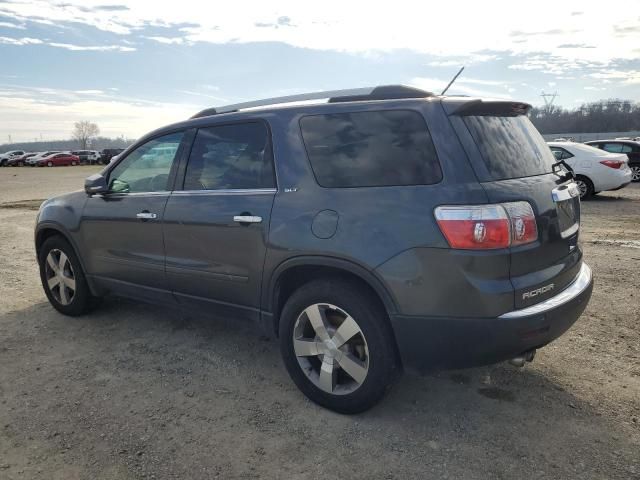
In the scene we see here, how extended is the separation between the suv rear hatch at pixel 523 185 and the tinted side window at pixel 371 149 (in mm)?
213

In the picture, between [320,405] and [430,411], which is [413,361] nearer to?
[430,411]

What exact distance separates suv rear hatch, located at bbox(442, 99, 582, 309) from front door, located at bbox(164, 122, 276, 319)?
1277mm

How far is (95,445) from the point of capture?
9.29 feet

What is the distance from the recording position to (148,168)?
4.16 metres

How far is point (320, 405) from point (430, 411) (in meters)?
0.68

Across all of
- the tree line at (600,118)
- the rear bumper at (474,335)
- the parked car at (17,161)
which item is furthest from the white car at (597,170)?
the tree line at (600,118)

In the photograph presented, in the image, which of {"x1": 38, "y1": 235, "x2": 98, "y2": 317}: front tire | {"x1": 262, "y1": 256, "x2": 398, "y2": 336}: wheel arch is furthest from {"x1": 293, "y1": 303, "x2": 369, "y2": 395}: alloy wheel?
{"x1": 38, "y1": 235, "x2": 98, "y2": 317}: front tire

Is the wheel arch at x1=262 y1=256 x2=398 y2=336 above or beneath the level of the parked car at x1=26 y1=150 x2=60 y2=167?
above

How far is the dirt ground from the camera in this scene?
2627 mm

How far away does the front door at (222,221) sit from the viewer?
333 centimetres

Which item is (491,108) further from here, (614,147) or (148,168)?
Result: (614,147)

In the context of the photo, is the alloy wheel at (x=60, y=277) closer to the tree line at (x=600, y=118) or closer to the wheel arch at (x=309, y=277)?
the wheel arch at (x=309, y=277)

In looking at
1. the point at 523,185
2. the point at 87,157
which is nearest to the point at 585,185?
the point at 523,185

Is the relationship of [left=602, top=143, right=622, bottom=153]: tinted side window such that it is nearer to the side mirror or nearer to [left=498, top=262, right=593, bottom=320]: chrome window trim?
[left=498, top=262, right=593, bottom=320]: chrome window trim
